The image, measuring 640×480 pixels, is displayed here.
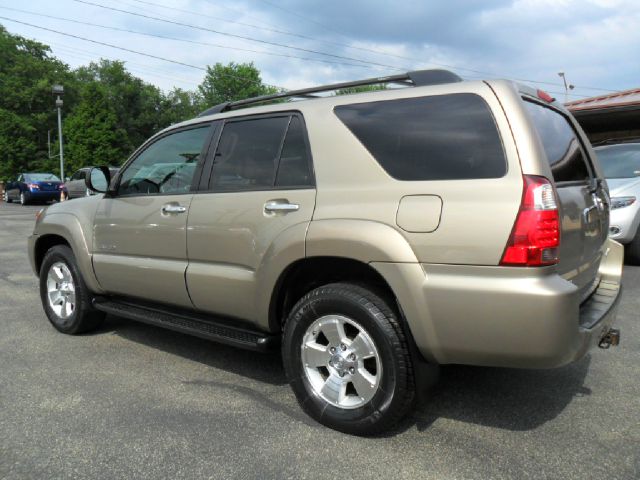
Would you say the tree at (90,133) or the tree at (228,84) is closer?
the tree at (90,133)

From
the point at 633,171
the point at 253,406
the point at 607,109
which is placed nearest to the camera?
the point at 253,406

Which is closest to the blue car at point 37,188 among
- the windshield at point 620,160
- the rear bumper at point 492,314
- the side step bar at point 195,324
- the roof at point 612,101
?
the roof at point 612,101

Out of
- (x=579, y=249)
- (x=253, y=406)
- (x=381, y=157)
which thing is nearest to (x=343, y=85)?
(x=381, y=157)

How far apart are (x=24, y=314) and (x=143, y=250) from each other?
238 cm

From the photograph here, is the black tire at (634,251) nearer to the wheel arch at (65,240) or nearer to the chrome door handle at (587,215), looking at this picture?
the chrome door handle at (587,215)

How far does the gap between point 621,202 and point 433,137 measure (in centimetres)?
531

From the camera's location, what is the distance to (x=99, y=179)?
449cm

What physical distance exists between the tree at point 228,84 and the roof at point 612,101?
203 feet

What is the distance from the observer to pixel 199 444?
2.78 meters

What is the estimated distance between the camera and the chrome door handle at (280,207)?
3.05m

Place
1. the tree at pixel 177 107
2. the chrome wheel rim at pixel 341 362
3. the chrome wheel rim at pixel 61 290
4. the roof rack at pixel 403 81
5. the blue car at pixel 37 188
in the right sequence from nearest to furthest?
1. the chrome wheel rim at pixel 341 362
2. the roof rack at pixel 403 81
3. the chrome wheel rim at pixel 61 290
4. the blue car at pixel 37 188
5. the tree at pixel 177 107

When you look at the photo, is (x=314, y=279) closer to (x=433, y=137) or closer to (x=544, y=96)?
(x=433, y=137)

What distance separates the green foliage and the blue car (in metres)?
21.8

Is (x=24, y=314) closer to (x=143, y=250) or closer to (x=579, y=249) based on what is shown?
(x=143, y=250)
